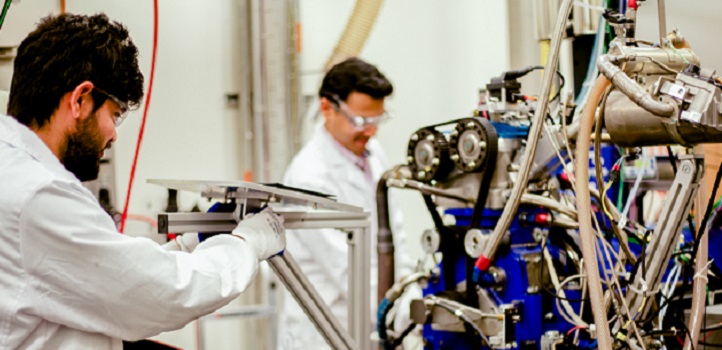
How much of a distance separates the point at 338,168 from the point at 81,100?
1634 millimetres

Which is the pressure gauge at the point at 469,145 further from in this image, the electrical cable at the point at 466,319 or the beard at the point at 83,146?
the beard at the point at 83,146

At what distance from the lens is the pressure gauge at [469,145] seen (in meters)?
2.29

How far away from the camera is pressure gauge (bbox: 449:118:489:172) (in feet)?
7.53

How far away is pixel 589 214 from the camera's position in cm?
193

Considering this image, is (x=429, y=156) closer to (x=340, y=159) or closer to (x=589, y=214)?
(x=589, y=214)

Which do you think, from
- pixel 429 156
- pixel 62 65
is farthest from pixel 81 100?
pixel 429 156

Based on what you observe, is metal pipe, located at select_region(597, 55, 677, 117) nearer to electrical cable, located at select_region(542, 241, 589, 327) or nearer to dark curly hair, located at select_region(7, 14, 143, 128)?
electrical cable, located at select_region(542, 241, 589, 327)

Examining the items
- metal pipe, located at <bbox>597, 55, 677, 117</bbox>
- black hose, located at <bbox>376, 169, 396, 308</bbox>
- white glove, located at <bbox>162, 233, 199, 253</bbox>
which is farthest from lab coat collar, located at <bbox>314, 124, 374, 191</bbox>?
metal pipe, located at <bbox>597, 55, 677, 117</bbox>

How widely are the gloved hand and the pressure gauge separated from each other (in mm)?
561

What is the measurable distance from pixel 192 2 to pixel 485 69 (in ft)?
4.77

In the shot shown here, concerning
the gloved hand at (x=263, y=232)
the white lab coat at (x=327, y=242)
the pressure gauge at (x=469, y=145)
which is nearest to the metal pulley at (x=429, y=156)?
the pressure gauge at (x=469, y=145)

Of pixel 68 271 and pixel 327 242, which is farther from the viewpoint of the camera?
pixel 327 242

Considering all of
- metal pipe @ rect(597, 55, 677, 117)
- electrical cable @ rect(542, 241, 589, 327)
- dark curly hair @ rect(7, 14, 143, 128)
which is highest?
dark curly hair @ rect(7, 14, 143, 128)

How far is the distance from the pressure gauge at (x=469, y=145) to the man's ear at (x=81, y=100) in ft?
3.14
